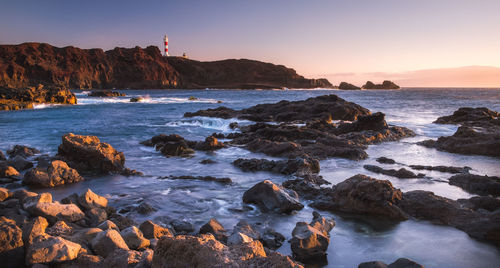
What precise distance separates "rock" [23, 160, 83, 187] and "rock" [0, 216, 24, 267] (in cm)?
496

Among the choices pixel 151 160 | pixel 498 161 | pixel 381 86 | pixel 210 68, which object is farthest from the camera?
pixel 381 86

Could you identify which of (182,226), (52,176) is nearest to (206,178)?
(182,226)

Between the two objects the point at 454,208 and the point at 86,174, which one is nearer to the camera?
the point at 454,208

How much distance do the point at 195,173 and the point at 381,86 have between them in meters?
200

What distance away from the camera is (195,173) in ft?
33.5

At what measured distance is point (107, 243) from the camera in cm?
408

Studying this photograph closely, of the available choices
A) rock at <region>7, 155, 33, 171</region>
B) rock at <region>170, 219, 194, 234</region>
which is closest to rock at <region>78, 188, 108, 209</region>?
rock at <region>170, 219, 194, 234</region>

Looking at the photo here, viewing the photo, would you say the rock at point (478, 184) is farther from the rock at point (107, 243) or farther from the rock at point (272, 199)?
the rock at point (107, 243)

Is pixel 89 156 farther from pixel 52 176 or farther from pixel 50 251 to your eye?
pixel 50 251

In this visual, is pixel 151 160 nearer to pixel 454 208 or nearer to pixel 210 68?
pixel 454 208

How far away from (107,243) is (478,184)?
27.3 feet

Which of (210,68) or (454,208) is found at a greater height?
(210,68)

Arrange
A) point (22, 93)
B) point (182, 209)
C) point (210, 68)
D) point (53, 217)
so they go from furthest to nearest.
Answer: point (210, 68)
point (22, 93)
point (182, 209)
point (53, 217)

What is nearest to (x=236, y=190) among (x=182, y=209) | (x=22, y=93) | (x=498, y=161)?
(x=182, y=209)
